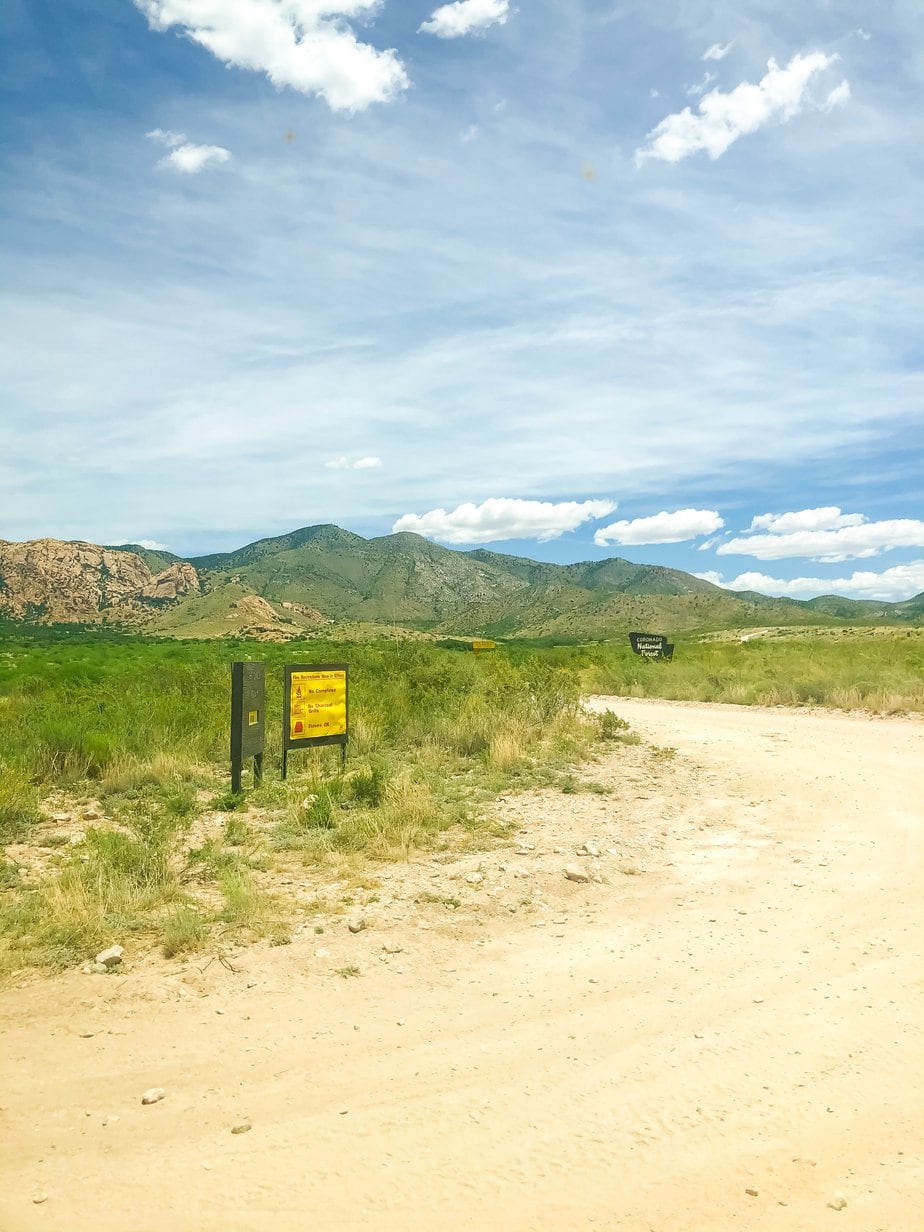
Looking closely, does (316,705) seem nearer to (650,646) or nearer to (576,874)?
(576,874)

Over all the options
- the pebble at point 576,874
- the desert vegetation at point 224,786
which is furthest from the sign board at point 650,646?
the pebble at point 576,874

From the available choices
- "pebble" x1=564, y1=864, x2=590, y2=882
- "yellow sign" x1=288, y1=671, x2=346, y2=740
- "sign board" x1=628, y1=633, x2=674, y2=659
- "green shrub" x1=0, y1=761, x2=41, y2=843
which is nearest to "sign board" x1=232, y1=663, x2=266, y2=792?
"yellow sign" x1=288, y1=671, x2=346, y2=740

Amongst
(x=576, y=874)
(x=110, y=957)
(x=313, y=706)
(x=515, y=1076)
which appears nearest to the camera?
(x=515, y=1076)

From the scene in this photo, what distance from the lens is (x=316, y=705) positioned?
11656 millimetres

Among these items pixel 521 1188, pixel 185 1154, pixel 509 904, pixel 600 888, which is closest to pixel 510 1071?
pixel 521 1188

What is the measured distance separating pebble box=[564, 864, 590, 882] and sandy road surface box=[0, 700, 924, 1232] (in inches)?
8.6

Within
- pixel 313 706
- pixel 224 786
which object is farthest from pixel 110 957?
pixel 313 706

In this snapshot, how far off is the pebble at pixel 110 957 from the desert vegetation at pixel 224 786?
0.56 ft

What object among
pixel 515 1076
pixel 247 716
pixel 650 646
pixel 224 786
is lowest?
pixel 515 1076

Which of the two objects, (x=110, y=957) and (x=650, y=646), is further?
(x=650, y=646)

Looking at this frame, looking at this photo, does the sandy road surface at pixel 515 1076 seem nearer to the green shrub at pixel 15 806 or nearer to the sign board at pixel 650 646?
the green shrub at pixel 15 806

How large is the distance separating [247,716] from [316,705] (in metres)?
1.35

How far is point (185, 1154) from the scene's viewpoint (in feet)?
11.6

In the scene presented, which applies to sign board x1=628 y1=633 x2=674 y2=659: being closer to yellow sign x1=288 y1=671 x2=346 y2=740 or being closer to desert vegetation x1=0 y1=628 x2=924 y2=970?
desert vegetation x1=0 y1=628 x2=924 y2=970
